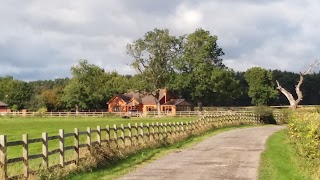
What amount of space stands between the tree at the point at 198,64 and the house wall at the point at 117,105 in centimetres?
1896

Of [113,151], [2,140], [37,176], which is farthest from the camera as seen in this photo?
[113,151]

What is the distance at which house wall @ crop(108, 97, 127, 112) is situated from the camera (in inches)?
4505

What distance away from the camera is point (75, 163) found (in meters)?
15.9

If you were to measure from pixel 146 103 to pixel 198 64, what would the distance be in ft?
65.2

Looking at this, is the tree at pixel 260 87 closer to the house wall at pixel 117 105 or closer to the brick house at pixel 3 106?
the house wall at pixel 117 105

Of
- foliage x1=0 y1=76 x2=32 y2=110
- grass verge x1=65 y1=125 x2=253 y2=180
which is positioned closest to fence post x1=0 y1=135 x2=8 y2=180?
grass verge x1=65 y1=125 x2=253 y2=180

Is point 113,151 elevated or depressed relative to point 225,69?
depressed

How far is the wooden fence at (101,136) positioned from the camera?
12.7 m

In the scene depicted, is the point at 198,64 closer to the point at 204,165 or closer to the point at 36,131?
the point at 36,131

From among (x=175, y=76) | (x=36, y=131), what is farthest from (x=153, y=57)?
(x=36, y=131)

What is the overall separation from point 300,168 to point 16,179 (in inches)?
392

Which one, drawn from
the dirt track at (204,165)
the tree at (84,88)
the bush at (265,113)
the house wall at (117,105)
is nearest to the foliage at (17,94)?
the tree at (84,88)

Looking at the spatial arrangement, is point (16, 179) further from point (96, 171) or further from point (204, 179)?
point (204, 179)

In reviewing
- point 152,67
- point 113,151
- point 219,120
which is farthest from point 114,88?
point 113,151
